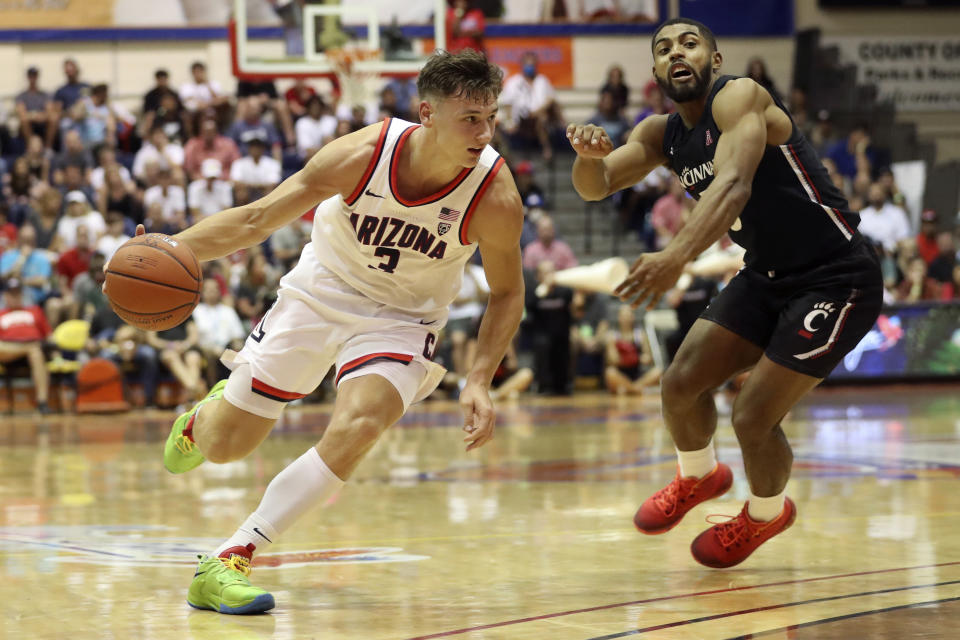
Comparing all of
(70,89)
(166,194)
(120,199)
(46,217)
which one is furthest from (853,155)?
(46,217)

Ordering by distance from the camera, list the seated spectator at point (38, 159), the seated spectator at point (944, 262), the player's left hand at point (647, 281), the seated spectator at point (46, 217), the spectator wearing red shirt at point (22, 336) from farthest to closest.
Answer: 1. the seated spectator at point (944, 262)
2. the seated spectator at point (38, 159)
3. the seated spectator at point (46, 217)
4. the spectator wearing red shirt at point (22, 336)
5. the player's left hand at point (647, 281)

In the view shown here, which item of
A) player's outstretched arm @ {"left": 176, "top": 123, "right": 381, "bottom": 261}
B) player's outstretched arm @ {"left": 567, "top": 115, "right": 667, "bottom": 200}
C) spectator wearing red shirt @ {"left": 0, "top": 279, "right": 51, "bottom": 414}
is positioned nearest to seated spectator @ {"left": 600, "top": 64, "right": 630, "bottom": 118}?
spectator wearing red shirt @ {"left": 0, "top": 279, "right": 51, "bottom": 414}

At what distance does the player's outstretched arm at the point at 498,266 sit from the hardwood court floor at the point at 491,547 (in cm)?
87

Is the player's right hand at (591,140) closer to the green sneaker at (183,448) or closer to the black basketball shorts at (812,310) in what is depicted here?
the black basketball shorts at (812,310)

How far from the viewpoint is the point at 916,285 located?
55.5ft

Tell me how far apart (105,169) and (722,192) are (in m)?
13.1

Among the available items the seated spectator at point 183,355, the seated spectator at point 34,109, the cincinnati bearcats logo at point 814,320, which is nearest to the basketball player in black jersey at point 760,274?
the cincinnati bearcats logo at point 814,320

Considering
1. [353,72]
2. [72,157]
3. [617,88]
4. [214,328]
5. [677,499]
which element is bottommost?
[214,328]

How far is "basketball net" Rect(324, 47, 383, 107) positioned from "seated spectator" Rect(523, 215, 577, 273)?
3.02 meters

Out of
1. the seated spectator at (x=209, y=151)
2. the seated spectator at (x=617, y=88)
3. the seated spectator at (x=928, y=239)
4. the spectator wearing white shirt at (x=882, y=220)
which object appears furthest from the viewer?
the seated spectator at (x=617, y=88)

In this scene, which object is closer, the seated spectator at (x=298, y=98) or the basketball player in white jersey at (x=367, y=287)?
the basketball player in white jersey at (x=367, y=287)

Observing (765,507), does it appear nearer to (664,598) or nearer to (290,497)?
(664,598)

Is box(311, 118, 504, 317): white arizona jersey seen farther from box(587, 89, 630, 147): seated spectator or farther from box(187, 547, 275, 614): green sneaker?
box(587, 89, 630, 147): seated spectator

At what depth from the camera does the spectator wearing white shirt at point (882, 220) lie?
18.0 m
